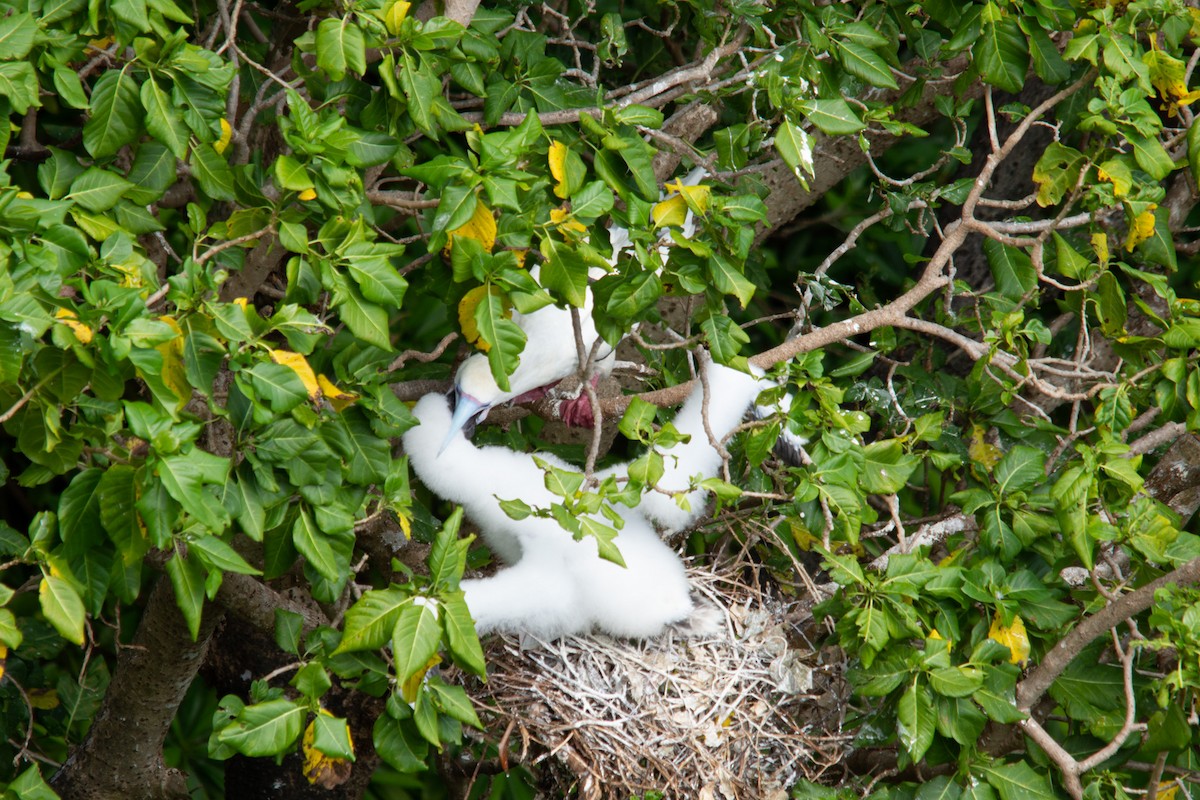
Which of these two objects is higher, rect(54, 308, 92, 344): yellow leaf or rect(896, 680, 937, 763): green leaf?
rect(54, 308, 92, 344): yellow leaf

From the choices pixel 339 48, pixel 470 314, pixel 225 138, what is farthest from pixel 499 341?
pixel 225 138

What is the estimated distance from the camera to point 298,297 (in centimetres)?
159

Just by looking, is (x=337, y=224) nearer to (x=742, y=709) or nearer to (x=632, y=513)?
(x=632, y=513)

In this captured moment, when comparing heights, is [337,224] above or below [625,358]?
above

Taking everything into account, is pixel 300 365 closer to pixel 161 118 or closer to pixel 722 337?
pixel 161 118

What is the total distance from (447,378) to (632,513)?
1.73ft

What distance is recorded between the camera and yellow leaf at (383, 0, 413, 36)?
1692 mm

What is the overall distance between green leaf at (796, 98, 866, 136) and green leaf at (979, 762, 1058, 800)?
44.2 inches

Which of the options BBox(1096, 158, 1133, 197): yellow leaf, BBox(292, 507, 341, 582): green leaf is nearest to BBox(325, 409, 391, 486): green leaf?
BBox(292, 507, 341, 582): green leaf

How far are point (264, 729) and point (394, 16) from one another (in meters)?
1.05

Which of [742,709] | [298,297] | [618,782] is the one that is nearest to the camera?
[298,297]

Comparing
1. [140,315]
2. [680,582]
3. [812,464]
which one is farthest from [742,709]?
[140,315]

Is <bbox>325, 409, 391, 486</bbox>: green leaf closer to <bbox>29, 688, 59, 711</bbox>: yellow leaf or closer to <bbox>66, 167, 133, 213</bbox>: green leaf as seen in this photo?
<bbox>66, 167, 133, 213</bbox>: green leaf

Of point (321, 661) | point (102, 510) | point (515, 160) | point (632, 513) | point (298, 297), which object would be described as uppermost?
point (515, 160)
